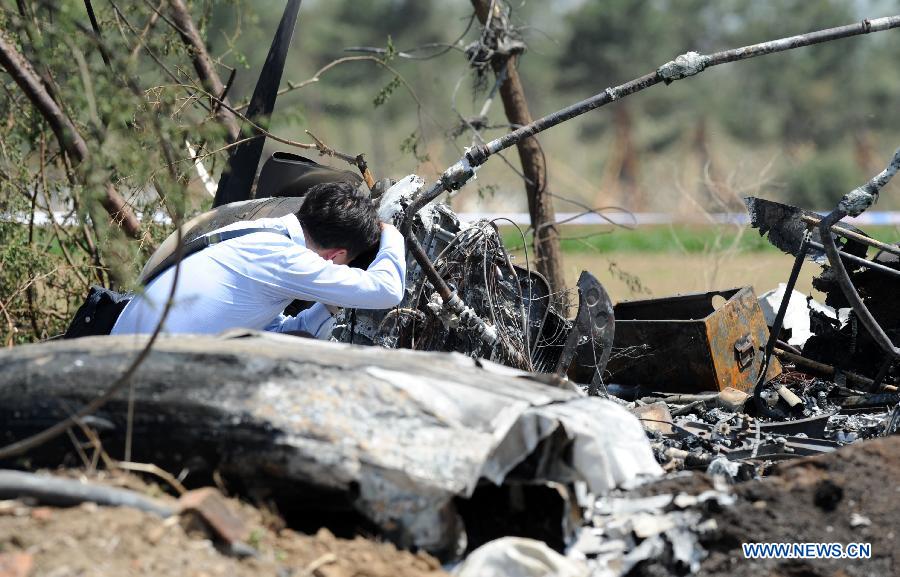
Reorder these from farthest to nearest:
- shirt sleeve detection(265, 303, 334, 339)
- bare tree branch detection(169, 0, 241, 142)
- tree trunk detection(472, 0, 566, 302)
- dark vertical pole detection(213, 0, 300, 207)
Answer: tree trunk detection(472, 0, 566, 302)
bare tree branch detection(169, 0, 241, 142)
dark vertical pole detection(213, 0, 300, 207)
shirt sleeve detection(265, 303, 334, 339)

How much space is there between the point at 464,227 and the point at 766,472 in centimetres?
232

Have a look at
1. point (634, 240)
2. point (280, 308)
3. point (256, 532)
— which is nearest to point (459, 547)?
point (256, 532)

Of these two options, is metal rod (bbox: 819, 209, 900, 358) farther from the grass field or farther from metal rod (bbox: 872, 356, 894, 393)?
the grass field

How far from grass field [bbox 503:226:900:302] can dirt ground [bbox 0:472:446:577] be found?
6559mm

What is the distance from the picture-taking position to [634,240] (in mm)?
24750

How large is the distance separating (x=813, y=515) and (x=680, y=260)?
55.2 feet

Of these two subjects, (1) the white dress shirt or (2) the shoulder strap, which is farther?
(2) the shoulder strap

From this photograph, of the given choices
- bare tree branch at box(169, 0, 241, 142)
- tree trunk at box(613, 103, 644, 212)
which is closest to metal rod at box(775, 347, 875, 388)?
bare tree branch at box(169, 0, 241, 142)

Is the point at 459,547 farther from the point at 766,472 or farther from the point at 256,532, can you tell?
the point at 766,472

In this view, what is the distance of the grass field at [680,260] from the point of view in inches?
481

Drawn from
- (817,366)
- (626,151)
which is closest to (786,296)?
(817,366)

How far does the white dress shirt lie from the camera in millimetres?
5074

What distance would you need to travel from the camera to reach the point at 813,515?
386 cm

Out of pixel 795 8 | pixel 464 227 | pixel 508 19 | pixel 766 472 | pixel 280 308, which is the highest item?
pixel 795 8
